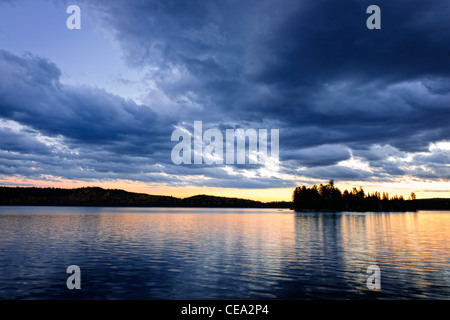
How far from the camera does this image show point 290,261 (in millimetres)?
38719

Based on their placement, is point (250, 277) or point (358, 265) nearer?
point (250, 277)

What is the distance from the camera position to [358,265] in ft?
118

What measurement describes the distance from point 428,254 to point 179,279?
1470 inches
